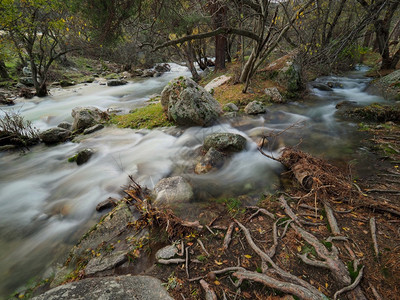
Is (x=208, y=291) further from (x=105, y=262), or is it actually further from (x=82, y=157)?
(x=82, y=157)

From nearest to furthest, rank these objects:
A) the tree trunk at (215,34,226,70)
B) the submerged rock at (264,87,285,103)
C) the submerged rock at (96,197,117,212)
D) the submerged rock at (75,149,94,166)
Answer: the submerged rock at (96,197,117,212), the submerged rock at (75,149,94,166), the submerged rock at (264,87,285,103), the tree trunk at (215,34,226,70)

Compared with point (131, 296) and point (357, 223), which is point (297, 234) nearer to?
point (357, 223)

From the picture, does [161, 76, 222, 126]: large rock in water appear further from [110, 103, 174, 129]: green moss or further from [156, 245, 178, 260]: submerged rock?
[156, 245, 178, 260]: submerged rock

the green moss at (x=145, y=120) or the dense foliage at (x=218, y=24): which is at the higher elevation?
the dense foliage at (x=218, y=24)

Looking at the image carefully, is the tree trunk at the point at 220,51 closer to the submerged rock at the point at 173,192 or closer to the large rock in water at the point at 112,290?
the submerged rock at the point at 173,192

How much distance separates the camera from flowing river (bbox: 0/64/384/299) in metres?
3.51

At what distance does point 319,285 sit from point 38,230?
4.82m

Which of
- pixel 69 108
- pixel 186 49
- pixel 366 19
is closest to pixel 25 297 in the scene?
pixel 366 19

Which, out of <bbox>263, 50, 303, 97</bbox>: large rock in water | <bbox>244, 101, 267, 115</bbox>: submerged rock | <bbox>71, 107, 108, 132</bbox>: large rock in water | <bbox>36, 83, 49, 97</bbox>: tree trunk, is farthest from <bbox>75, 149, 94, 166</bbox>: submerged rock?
<bbox>36, 83, 49, 97</bbox>: tree trunk

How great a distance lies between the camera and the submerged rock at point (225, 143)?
514cm

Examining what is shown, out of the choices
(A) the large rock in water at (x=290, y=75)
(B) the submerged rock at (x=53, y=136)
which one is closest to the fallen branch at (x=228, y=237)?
(B) the submerged rock at (x=53, y=136)

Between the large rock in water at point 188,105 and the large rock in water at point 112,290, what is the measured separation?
534 centimetres

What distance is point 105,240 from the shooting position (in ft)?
9.78

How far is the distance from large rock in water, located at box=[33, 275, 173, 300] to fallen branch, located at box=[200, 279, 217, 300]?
14.0 inches
